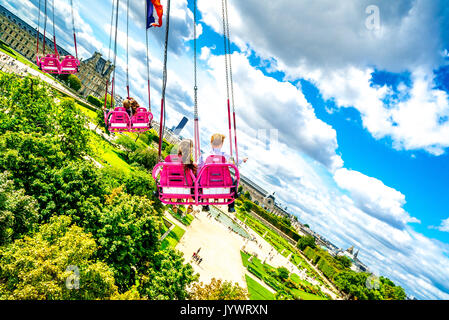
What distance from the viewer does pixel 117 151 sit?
209 ft

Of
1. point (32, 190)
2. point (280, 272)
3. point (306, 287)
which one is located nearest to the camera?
point (32, 190)

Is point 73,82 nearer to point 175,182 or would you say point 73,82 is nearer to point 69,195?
point 69,195

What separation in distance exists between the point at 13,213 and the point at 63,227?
325 centimetres

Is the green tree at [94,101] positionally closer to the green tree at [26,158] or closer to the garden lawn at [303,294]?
the green tree at [26,158]

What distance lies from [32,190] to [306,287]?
47.2m

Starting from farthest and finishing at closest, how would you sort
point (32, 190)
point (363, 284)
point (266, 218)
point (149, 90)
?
point (266, 218), point (363, 284), point (32, 190), point (149, 90)

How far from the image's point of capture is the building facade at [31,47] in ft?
401

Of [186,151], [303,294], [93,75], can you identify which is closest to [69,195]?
[186,151]

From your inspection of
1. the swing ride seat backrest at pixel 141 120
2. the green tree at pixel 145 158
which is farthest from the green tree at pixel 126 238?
the green tree at pixel 145 158

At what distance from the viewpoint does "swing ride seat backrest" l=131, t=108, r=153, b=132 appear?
1886 cm

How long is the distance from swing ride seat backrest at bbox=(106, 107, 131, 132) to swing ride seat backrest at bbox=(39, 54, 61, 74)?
10200mm
